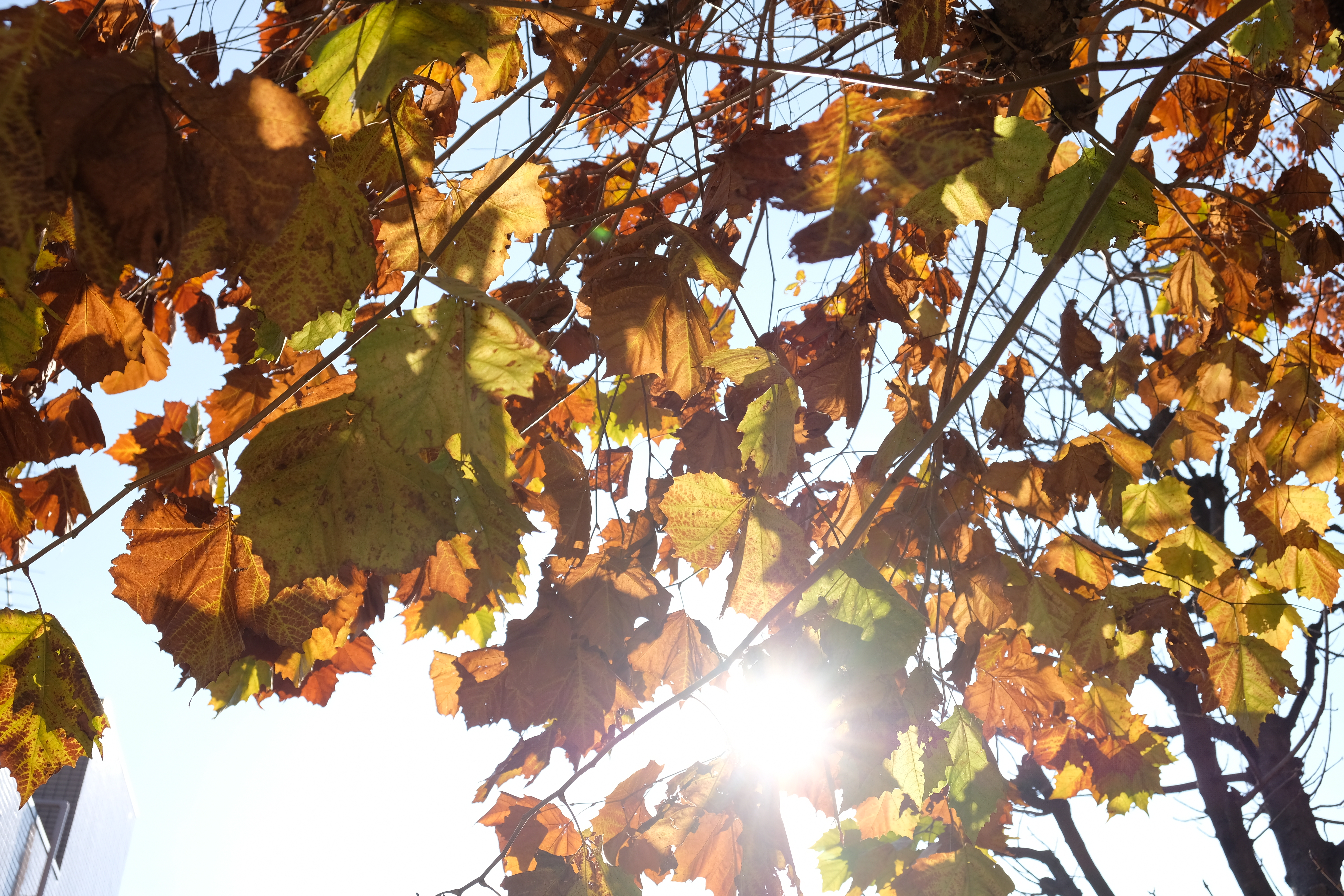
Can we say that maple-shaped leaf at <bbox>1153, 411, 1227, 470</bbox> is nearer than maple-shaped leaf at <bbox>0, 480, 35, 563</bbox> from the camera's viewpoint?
No

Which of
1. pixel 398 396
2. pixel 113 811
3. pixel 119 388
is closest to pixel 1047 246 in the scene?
pixel 398 396

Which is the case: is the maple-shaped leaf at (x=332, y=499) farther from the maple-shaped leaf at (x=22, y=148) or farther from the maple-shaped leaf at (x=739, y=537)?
the maple-shaped leaf at (x=739, y=537)

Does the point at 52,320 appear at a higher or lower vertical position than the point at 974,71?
lower

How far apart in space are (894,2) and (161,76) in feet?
4.13

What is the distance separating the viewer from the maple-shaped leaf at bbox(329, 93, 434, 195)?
991mm

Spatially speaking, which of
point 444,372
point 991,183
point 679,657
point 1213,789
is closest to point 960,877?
point 679,657

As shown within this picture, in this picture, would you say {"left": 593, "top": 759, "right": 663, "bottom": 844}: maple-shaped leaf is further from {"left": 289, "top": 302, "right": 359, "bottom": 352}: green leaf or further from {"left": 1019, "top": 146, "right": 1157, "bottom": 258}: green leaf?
{"left": 1019, "top": 146, "right": 1157, "bottom": 258}: green leaf

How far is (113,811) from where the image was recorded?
1751 inches

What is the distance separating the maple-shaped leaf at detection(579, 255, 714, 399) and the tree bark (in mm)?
4140

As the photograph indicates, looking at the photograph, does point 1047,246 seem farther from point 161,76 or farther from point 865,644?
point 161,76

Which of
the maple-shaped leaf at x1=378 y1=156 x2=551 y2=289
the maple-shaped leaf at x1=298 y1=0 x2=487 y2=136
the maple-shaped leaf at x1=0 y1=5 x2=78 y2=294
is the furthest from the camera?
the maple-shaped leaf at x1=378 y1=156 x2=551 y2=289

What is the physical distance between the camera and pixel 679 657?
1.48m

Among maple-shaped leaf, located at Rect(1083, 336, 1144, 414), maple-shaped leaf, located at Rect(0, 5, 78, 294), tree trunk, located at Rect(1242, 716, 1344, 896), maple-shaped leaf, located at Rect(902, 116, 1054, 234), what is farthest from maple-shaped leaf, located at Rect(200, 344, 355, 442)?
tree trunk, located at Rect(1242, 716, 1344, 896)

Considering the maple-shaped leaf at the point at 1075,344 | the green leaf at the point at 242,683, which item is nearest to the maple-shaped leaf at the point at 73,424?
the green leaf at the point at 242,683
